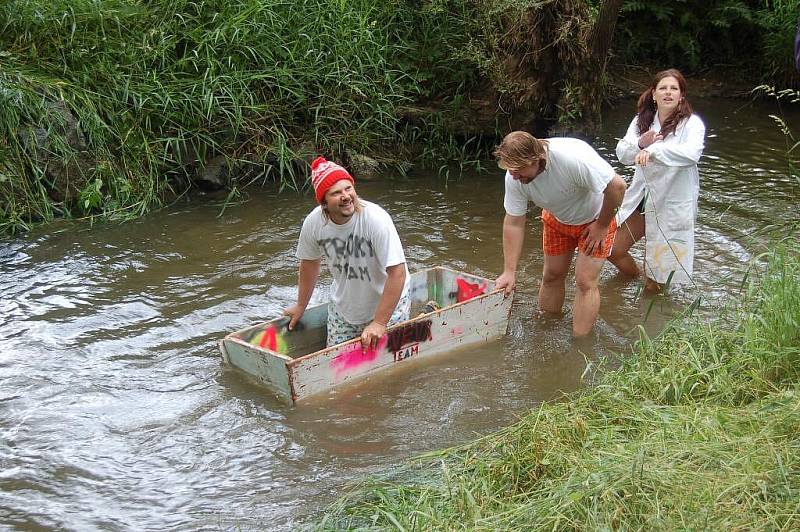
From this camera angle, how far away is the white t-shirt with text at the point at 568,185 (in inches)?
224

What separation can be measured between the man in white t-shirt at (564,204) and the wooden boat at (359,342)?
0.30 metres

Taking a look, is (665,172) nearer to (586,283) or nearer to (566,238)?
(566,238)

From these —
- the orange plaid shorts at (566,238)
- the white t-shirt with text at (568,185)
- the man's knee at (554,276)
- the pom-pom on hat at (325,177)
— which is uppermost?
the pom-pom on hat at (325,177)

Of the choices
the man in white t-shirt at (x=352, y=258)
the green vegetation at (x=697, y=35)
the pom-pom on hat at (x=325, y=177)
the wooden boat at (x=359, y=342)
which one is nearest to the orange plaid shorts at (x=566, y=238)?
the wooden boat at (x=359, y=342)

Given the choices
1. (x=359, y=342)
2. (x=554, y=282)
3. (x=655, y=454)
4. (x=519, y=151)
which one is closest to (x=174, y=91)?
(x=554, y=282)

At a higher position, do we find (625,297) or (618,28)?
(618,28)

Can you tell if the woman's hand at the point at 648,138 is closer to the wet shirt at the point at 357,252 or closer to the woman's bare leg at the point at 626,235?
the woman's bare leg at the point at 626,235

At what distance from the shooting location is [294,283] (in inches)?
303

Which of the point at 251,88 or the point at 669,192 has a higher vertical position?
the point at 251,88

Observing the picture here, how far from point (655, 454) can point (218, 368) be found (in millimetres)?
3183

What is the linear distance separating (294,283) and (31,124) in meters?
3.37

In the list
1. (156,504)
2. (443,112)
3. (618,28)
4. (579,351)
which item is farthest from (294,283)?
(618,28)

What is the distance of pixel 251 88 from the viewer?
1031 cm

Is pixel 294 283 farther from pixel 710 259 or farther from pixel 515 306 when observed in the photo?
pixel 710 259
